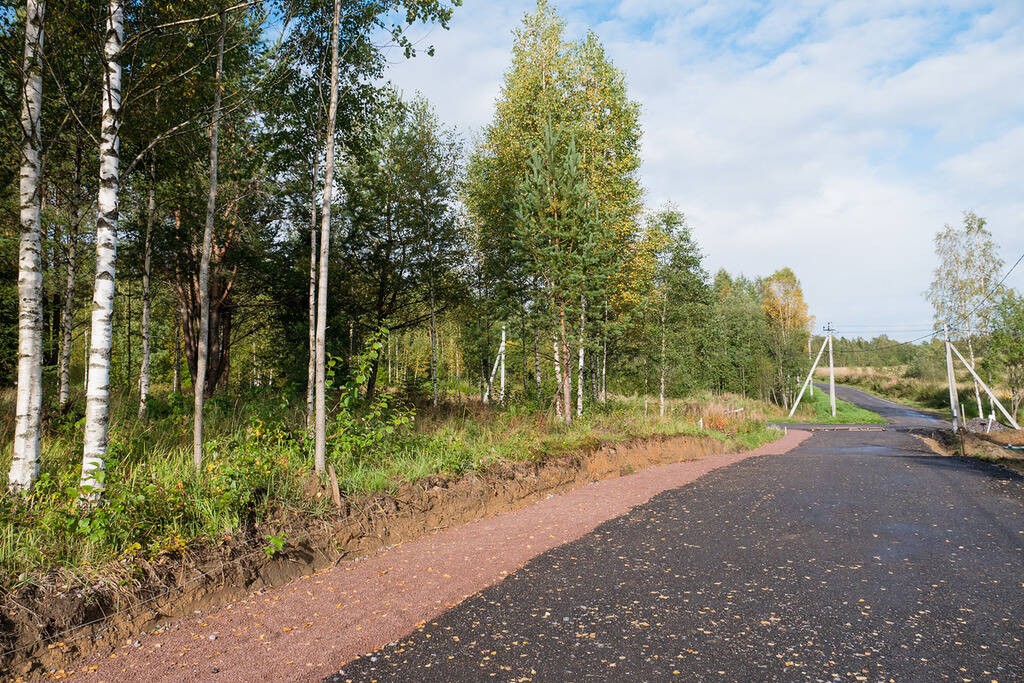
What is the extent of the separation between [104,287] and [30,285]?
760 mm

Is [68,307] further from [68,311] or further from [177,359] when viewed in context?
[177,359]

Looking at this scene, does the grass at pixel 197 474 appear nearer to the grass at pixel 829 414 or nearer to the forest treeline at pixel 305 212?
the forest treeline at pixel 305 212

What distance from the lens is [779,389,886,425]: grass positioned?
34.1m

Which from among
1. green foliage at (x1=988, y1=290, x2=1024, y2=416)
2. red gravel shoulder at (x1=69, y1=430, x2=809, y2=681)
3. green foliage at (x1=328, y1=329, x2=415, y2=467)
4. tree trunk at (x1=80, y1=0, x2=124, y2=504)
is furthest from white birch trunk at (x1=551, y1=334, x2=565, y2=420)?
green foliage at (x1=988, y1=290, x2=1024, y2=416)

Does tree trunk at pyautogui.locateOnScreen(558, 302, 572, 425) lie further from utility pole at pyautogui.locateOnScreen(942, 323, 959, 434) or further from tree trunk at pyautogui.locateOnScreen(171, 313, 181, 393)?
utility pole at pyautogui.locateOnScreen(942, 323, 959, 434)

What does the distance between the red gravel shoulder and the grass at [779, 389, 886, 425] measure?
1374 inches

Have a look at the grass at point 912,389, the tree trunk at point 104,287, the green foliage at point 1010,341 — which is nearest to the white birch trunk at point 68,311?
the tree trunk at point 104,287

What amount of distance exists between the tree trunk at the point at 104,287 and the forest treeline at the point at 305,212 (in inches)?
1.0

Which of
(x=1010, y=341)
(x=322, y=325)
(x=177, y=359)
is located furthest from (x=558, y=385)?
(x=1010, y=341)

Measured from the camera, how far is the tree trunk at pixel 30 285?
15.3 feet

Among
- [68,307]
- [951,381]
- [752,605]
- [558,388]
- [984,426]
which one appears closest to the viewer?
[752,605]

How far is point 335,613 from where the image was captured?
158 inches

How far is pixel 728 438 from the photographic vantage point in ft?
57.1

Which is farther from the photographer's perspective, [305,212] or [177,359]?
[177,359]
